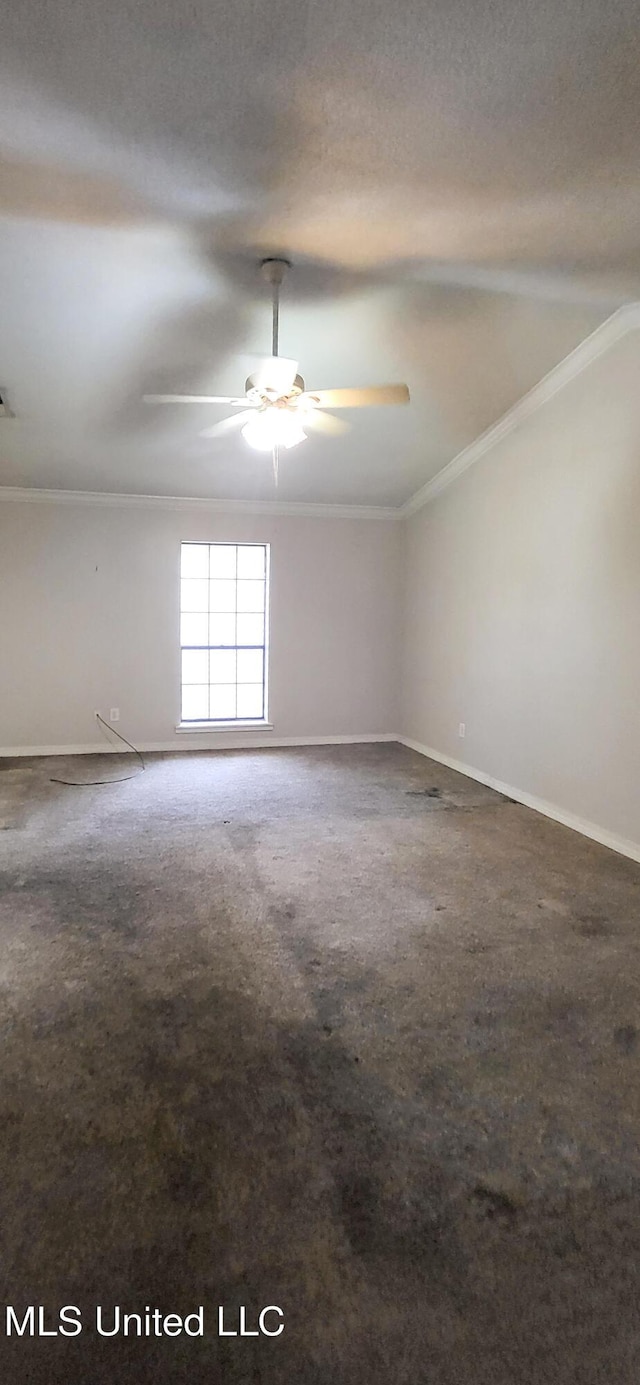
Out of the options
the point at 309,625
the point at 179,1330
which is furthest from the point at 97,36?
the point at 309,625

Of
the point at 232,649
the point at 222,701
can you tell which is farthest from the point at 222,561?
the point at 222,701

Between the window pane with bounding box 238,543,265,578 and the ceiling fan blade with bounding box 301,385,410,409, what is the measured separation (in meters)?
3.65

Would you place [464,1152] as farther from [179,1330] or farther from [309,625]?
[309,625]

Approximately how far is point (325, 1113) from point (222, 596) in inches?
219

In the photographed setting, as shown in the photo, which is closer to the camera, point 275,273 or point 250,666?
point 275,273

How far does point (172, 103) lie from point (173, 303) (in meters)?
1.28

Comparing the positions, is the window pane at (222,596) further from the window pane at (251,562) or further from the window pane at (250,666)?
the window pane at (250,666)

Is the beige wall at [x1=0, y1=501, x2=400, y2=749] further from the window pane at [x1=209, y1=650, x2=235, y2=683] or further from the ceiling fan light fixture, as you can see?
the ceiling fan light fixture

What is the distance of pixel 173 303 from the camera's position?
3.56m

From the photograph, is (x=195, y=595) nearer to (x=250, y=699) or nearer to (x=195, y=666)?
(x=195, y=666)

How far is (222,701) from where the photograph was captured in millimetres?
7020

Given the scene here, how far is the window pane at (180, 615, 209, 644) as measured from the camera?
6.78 meters

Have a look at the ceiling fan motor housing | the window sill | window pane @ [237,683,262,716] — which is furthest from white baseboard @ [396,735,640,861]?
the ceiling fan motor housing

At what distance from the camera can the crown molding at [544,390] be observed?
389 centimetres
